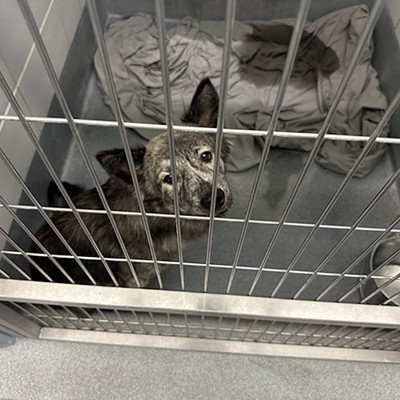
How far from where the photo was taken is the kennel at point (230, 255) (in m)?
1.07

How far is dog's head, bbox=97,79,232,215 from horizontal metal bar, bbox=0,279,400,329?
24 cm

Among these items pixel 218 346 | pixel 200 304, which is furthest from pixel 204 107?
pixel 218 346

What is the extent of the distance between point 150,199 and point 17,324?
0.58m

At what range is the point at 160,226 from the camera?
4.62 ft

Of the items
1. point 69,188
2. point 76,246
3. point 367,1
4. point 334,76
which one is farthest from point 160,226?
point 367,1

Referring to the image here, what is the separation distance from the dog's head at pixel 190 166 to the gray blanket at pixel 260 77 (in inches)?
19.9

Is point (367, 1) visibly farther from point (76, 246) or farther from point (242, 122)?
point (76, 246)

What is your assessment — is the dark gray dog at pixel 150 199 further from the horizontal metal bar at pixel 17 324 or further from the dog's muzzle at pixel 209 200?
the horizontal metal bar at pixel 17 324

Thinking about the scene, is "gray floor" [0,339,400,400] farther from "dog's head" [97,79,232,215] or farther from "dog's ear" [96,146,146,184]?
"dog's ear" [96,146,146,184]

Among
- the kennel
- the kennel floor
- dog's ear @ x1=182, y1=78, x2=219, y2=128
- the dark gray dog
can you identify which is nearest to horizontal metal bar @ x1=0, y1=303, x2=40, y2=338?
the kennel

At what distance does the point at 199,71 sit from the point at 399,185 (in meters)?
1.02

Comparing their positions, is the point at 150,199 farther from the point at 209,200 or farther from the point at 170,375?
the point at 170,375

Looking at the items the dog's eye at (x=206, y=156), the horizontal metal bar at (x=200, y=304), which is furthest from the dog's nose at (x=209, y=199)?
the horizontal metal bar at (x=200, y=304)

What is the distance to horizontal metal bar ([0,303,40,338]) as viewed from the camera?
1262 mm
